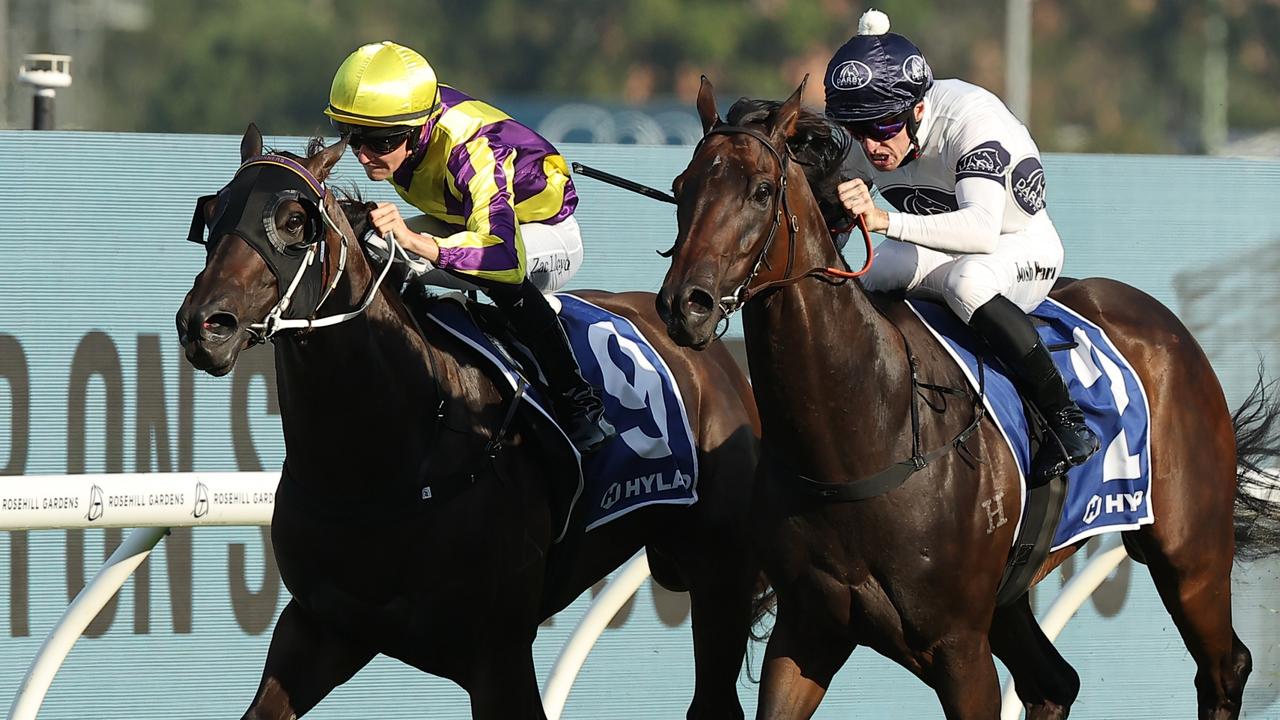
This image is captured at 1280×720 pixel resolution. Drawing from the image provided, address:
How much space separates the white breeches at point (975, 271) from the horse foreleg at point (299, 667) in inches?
61.9

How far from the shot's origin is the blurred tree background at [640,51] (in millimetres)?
37594

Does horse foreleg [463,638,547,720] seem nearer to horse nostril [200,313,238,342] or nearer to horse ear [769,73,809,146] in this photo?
horse nostril [200,313,238,342]

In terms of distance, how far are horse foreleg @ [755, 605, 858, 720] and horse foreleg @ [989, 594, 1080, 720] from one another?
1.06m

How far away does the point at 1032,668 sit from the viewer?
5102 millimetres

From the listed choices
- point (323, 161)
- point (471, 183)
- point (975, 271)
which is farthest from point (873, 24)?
point (323, 161)

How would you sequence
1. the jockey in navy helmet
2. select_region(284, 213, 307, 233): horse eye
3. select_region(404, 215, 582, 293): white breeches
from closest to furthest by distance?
select_region(284, 213, 307, 233): horse eye
the jockey in navy helmet
select_region(404, 215, 582, 293): white breeches

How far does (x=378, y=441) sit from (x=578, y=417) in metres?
0.63

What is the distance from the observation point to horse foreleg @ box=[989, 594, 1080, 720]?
5.09m

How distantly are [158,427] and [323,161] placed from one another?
70.9 inches

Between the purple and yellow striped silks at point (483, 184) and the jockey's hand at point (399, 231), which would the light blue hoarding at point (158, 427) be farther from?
the jockey's hand at point (399, 231)

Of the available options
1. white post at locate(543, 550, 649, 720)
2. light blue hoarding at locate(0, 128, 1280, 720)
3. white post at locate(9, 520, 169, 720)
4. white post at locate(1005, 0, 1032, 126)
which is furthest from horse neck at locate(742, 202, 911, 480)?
white post at locate(1005, 0, 1032, 126)

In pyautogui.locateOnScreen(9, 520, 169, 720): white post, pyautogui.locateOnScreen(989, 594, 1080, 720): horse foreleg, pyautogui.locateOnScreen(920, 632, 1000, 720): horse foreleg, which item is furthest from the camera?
pyautogui.locateOnScreen(989, 594, 1080, 720): horse foreleg

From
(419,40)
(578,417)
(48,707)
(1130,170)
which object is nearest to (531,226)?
(578,417)

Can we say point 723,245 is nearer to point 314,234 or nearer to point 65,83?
point 314,234
